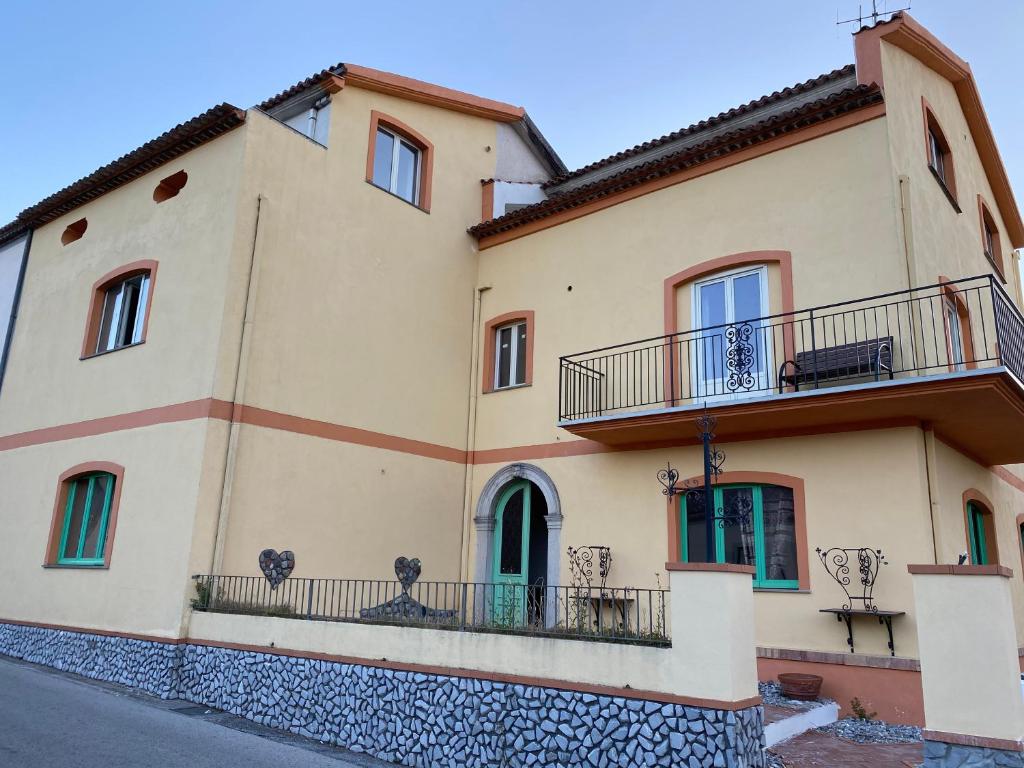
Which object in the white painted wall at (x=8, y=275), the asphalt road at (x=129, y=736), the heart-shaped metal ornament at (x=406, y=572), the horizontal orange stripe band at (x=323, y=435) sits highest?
the white painted wall at (x=8, y=275)

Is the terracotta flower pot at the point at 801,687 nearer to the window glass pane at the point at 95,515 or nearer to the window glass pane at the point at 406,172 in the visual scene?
the window glass pane at the point at 95,515

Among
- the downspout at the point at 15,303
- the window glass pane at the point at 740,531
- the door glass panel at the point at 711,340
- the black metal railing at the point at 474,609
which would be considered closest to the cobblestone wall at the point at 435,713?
the black metal railing at the point at 474,609

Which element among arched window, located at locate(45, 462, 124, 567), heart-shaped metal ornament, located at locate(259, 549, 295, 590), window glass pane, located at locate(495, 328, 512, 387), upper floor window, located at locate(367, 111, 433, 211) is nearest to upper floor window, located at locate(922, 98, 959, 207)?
window glass pane, located at locate(495, 328, 512, 387)

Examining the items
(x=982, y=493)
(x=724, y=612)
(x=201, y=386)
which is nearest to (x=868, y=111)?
(x=982, y=493)

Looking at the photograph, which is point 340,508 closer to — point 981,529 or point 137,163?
point 137,163

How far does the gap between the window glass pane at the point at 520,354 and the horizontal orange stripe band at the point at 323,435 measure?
4.03 feet

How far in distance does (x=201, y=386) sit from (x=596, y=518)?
553 cm

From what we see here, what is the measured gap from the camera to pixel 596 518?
11.1 meters

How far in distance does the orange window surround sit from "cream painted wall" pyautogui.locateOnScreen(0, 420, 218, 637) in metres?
4.99

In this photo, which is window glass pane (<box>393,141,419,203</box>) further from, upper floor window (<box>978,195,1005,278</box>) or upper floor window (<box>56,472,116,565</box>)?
upper floor window (<box>978,195,1005,278</box>)

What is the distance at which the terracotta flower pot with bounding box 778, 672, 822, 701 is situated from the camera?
8156 mm

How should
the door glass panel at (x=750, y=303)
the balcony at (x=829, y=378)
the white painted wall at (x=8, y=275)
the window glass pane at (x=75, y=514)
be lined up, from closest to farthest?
1. the balcony at (x=829, y=378)
2. the door glass panel at (x=750, y=303)
3. the window glass pane at (x=75, y=514)
4. the white painted wall at (x=8, y=275)

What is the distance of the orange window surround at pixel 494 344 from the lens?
41.4ft

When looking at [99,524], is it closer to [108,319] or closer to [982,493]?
[108,319]
